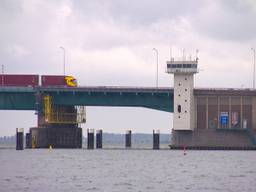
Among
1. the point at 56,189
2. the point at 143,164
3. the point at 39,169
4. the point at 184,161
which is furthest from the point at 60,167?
the point at 56,189

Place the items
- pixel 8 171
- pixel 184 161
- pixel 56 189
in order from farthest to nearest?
1. pixel 184 161
2. pixel 8 171
3. pixel 56 189

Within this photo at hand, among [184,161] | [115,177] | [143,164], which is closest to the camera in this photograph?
[115,177]

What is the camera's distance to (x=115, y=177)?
401 feet

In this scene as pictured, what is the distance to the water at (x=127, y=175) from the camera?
107 meters

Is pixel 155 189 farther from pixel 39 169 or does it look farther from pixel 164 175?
pixel 39 169

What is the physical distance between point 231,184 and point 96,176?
2010cm

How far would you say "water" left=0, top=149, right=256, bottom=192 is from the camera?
350 feet

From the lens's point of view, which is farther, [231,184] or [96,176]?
[96,176]

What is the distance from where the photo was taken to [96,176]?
12375cm

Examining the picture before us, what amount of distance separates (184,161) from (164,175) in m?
40.4

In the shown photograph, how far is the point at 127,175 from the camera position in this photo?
126 metres

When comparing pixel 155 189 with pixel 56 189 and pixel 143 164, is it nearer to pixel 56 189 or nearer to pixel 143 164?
Result: pixel 56 189

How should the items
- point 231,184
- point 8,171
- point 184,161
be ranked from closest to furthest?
point 231,184 → point 8,171 → point 184,161

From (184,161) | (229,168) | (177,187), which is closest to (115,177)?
(177,187)
